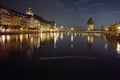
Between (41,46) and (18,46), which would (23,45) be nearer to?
(18,46)

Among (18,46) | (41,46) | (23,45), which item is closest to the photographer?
(18,46)

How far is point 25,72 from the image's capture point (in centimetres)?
1570

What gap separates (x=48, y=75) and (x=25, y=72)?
165 cm

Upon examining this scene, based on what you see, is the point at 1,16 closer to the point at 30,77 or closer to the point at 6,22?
the point at 6,22

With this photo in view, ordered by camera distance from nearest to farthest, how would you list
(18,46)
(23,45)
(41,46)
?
(18,46) < (41,46) < (23,45)

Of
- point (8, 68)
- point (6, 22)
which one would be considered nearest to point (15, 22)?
point (6, 22)

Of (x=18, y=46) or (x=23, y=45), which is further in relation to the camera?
(x=23, y=45)

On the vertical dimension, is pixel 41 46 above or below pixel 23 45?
below

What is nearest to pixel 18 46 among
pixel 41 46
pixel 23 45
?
pixel 23 45

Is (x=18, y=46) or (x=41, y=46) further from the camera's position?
(x=41, y=46)

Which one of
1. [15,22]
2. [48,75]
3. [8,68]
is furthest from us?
[15,22]

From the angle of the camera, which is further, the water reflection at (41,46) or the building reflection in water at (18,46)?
the water reflection at (41,46)

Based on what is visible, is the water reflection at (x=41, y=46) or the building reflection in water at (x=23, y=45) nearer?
the building reflection in water at (x=23, y=45)

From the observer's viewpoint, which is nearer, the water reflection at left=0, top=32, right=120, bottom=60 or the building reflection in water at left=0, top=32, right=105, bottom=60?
the building reflection in water at left=0, top=32, right=105, bottom=60
